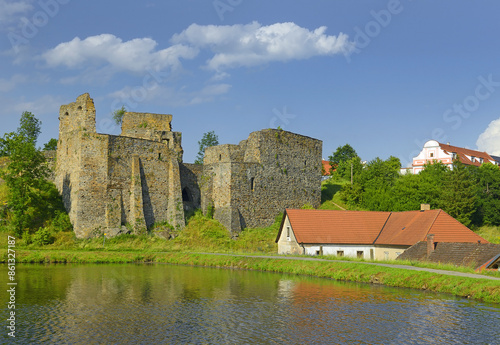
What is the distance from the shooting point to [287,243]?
37688mm

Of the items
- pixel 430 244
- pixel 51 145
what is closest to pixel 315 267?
pixel 430 244

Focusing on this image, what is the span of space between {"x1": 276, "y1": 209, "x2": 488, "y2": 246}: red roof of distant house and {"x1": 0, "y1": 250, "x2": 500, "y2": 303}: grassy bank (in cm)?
462

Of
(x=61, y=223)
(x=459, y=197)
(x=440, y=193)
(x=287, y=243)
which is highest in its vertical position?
(x=440, y=193)

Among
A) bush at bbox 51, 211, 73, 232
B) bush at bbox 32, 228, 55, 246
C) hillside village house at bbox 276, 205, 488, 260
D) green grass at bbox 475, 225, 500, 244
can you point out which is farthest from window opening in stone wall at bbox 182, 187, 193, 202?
green grass at bbox 475, 225, 500, 244

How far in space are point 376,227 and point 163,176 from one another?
60.3ft

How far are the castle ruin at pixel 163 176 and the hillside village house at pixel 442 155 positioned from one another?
32325 mm

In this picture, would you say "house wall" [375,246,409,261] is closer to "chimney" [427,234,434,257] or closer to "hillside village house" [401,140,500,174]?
"chimney" [427,234,434,257]

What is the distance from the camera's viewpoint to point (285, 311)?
20484mm

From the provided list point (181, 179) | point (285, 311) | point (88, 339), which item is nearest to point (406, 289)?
point (285, 311)

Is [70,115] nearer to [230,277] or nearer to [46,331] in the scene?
[230,277]

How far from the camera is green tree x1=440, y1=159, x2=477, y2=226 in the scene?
45.2 meters

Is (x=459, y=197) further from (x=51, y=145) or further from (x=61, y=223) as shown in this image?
(x=51, y=145)

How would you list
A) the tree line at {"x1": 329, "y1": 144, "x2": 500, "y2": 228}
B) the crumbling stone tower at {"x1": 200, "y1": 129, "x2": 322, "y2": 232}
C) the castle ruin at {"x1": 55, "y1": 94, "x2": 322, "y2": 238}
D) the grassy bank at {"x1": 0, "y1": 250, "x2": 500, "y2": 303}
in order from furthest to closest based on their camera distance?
the tree line at {"x1": 329, "y1": 144, "x2": 500, "y2": 228} < the crumbling stone tower at {"x1": 200, "y1": 129, "x2": 322, "y2": 232} < the castle ruin at {"x1": 55, "y1": 94, "x2": 322, "y2": 238} < the grassy bank at {"x1": 0, "y1": 250, "x2": 500, "y2": 303}

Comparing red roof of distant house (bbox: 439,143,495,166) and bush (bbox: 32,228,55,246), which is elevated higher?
red roof of distant house (bbox: 439,143,495,166)
